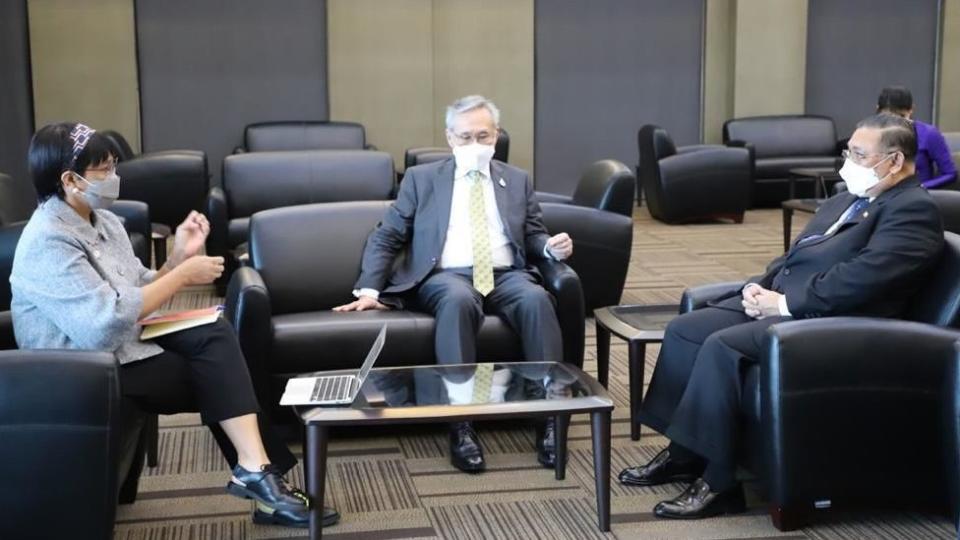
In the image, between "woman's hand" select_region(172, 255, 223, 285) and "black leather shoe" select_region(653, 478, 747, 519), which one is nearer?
"woman's hand" select_region(172, 255, 223, 285)

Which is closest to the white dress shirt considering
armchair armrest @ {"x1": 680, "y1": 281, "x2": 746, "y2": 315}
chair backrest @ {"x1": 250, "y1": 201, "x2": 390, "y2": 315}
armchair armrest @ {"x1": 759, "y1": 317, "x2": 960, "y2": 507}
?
chair backrest @ {"x1": 250, "y1": 201, "x2": 390, "y2": 315}

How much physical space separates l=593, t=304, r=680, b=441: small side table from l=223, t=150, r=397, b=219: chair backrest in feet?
9.25

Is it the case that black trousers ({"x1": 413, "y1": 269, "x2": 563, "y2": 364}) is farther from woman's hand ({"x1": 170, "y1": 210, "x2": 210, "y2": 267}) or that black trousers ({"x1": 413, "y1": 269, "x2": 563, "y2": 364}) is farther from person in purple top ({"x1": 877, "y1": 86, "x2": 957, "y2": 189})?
person in purple top ({"x1": 877, "y1": 86, "x2": 957, "y2": 189})

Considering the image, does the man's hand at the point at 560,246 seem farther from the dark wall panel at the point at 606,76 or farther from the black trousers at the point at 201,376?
the dark wall panel at the point at 606,76

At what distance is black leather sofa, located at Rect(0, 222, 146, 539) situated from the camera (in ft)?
9.69

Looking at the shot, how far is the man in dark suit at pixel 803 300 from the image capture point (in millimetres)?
3686

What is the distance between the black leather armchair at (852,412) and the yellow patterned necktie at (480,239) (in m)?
1.40

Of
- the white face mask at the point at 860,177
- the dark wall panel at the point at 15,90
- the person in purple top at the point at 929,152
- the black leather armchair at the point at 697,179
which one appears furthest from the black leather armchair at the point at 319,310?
the black leather armchair at the point at 697,179

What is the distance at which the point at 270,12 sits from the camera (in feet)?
38.1

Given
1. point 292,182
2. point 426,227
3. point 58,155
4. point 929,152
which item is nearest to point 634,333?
point 426,227

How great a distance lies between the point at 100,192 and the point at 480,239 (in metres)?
1.73

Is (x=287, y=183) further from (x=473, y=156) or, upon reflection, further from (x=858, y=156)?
(x=858, y=156)

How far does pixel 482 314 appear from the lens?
14.9 ft

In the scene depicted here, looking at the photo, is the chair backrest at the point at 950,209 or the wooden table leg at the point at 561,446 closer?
the wooden table leg at the point at 561,446
